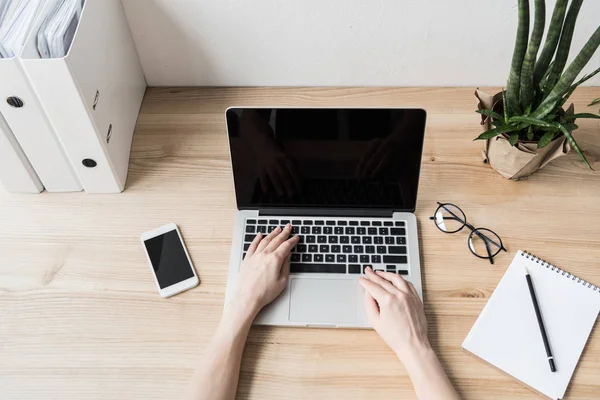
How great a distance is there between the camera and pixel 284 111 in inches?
34.7

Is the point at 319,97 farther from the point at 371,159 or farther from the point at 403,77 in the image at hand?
the point at 371,159

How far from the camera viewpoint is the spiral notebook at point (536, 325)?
2.73 feet

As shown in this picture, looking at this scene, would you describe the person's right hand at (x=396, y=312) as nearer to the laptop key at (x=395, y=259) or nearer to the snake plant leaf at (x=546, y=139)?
the laptop key at (x=395, y=259)

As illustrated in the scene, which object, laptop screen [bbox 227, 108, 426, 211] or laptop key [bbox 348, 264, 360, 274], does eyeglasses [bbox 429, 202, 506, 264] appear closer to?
laptop screen [bbox 227, 108, 426, 211]

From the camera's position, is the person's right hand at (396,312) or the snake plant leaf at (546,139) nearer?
the person's right hand at (396,312)

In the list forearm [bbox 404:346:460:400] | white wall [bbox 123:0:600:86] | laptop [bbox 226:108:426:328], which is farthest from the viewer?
white wall [bbox 123:0:600:86]

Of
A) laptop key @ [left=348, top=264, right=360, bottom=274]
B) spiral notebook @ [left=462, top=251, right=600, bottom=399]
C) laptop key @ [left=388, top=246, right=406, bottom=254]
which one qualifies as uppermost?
laptop key @ [left=388, top=246, right=406, bottom=254]

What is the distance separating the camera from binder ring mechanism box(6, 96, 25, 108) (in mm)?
884

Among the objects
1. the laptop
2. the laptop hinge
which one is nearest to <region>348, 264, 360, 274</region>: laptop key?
the laptop

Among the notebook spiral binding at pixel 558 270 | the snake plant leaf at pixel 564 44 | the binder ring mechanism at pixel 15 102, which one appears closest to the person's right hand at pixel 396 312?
the notebook spiral binding at pixel 558 270

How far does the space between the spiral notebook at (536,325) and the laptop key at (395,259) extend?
0.15 meters

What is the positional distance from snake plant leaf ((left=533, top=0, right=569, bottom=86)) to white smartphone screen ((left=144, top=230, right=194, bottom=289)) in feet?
2.33

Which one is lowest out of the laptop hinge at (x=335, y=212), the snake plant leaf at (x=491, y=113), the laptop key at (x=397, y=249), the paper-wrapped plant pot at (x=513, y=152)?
the laptop key at (x=397, y=249)

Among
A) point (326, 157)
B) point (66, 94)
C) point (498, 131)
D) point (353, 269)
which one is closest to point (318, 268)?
point (353, 269)
